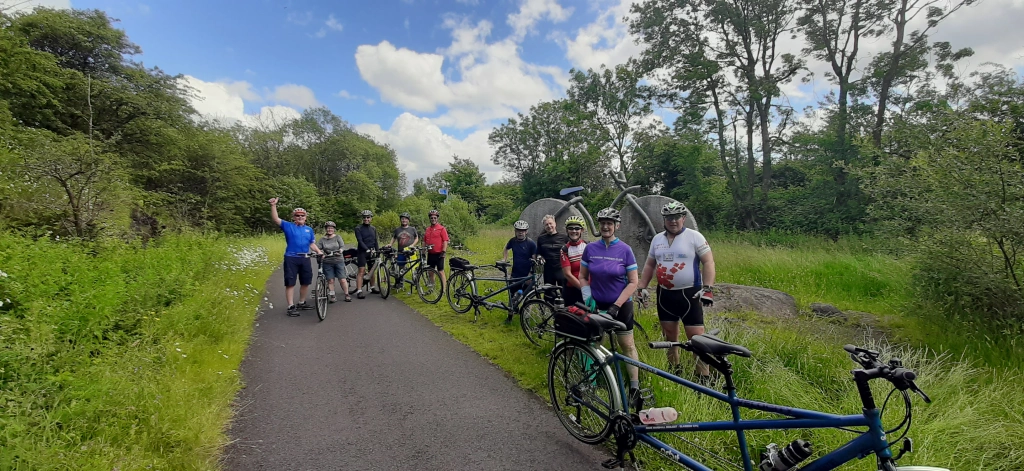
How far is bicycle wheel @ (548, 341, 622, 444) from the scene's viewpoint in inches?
121

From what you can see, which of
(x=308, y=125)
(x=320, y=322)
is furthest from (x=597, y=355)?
(x=308, y=125)

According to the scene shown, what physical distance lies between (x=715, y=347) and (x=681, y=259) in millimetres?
1694

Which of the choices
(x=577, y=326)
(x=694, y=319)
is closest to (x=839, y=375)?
(x=694, y=319)

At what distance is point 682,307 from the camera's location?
385 centimetres

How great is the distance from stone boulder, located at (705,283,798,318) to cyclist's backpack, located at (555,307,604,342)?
3.83m

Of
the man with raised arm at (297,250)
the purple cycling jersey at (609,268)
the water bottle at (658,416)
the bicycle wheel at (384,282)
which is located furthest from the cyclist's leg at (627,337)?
the bicycle wheel at (384,282)

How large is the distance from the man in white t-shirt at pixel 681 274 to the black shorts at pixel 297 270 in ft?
19.3

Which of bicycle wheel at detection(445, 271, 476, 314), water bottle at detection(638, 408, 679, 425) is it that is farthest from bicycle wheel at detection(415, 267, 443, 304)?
water bottle at detection(638, 408, 679, 425)

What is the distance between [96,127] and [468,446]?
2047 cm

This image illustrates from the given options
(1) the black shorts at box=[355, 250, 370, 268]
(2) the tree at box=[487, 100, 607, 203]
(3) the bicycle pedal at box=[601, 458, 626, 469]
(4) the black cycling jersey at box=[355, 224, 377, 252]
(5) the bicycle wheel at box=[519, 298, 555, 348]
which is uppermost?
(2) the tree at box=[487, 100, 607, 203]

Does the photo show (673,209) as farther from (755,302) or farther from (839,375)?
(755,302)

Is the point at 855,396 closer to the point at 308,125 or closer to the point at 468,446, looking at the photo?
the point at 468,446

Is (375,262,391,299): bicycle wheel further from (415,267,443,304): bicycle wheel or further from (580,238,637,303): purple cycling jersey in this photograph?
(580,238,637,303): purple cycling jersey

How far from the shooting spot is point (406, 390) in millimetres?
4195
